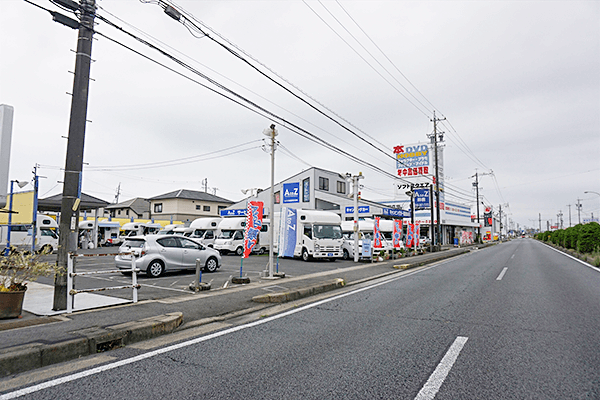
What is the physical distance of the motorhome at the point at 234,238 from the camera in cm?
2609

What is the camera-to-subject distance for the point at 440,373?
4.16 metres

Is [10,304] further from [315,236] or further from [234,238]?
[234,238]

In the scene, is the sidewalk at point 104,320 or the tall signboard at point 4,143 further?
the tall signboard at point 4,143

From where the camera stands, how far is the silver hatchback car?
1276 cm

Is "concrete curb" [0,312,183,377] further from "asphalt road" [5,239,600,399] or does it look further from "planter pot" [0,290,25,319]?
"planter pot" [0,290,25,319]

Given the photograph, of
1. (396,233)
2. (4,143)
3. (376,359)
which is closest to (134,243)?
(4,143)

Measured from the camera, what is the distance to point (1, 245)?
2200 centimetres

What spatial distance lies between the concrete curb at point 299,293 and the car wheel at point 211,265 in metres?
5.73

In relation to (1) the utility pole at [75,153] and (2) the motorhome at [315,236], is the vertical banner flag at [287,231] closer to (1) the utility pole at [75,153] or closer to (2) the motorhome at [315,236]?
(2) the motorhome at [315,236]

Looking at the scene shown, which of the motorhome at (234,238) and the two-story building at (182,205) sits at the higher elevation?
the two-story building at (182,205)

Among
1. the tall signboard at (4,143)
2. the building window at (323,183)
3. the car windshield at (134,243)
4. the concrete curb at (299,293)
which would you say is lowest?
the concrete curb at (299,293)

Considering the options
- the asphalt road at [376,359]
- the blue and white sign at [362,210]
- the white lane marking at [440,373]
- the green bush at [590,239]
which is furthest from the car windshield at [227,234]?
the green bush at [590,239]

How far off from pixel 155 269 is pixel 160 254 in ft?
1.80

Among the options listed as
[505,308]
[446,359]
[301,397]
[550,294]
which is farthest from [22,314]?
[550,294]
